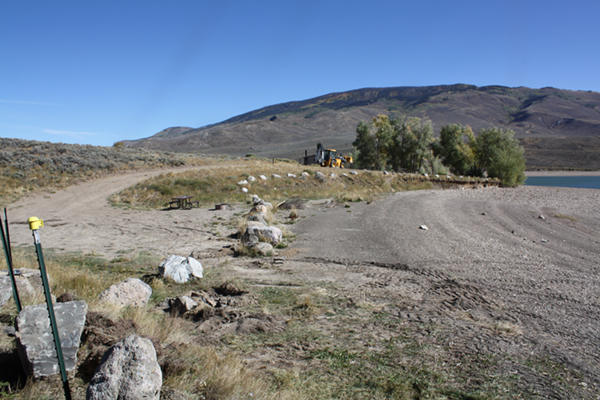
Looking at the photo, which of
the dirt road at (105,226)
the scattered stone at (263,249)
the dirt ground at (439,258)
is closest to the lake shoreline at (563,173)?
the dirt ground at (439,258)

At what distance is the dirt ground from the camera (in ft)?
14.7

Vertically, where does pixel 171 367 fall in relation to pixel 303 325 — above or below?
above

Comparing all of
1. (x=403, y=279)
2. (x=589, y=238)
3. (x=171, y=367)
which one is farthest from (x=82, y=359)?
(x=589, y=238)

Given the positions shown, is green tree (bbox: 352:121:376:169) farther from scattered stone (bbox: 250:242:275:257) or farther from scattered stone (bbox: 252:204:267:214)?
scattered stone (bbox: 250:242:275:257)

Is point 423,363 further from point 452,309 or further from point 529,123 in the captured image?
point 529,123

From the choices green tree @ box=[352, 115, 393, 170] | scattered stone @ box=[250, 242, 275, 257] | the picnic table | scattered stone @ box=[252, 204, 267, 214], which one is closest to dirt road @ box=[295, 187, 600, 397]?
scattered stone @ box=[250, 242, 275, 257]

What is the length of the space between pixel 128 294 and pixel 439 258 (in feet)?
20.6

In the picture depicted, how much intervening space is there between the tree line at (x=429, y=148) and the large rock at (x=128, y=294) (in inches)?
1502

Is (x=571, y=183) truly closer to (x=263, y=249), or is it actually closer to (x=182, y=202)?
(x=182, y=202)

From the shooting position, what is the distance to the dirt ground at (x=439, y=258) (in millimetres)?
4473

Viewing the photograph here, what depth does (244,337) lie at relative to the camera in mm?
4547

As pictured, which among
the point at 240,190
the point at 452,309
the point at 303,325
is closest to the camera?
the point at 303,325

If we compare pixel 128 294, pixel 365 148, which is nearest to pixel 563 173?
pixel 365 148

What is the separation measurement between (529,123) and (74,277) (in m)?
215
